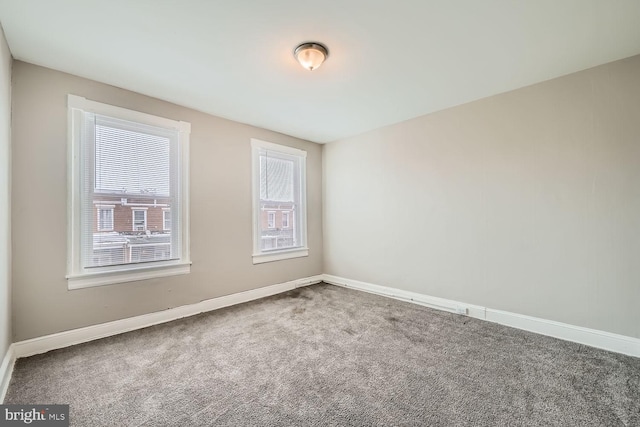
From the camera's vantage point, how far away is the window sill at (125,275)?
2533 millimetres

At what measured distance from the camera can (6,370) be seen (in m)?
1.96

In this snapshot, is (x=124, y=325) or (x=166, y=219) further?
(x=166, y=219)

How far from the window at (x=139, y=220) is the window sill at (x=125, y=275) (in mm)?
430

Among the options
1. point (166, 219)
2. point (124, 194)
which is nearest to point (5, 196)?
point (124, 194)

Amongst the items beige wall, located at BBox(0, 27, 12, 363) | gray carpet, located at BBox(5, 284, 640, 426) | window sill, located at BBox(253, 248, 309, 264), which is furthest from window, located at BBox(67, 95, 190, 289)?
window sill, located at BBox(253, 248, 309, 264)

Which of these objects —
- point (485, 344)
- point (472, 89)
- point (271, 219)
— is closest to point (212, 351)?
point (271, 219)

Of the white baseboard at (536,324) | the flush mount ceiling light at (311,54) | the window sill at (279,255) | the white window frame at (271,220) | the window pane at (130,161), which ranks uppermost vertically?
the flush mount ceiling light at (311,54)

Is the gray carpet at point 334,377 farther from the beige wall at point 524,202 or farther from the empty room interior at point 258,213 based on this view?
the beige wall at point 524,202

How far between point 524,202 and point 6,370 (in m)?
4.70

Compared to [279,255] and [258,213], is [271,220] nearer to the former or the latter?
[258,213]

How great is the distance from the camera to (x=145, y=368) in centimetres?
211

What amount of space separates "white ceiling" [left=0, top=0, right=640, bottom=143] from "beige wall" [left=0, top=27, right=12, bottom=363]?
26 cm

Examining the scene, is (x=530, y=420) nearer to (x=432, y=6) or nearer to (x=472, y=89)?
(x=432, y=6)

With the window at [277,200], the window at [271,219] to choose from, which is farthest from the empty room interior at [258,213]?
the window at [271,219]
